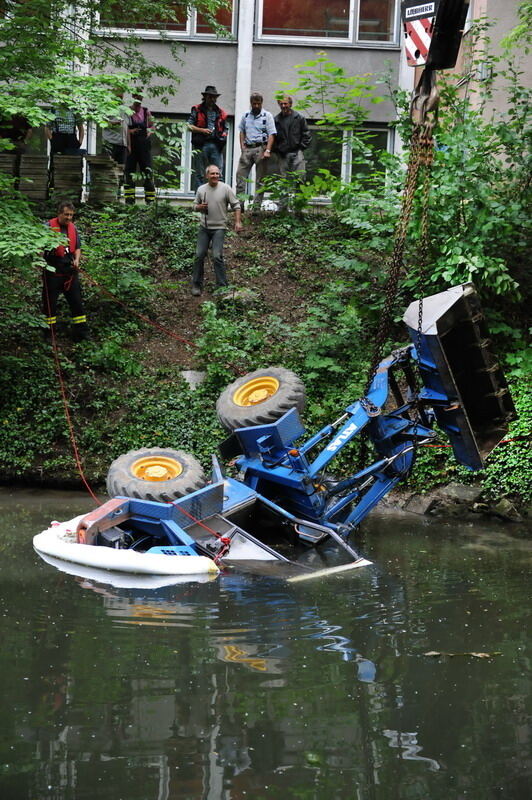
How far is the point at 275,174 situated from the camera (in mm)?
19672

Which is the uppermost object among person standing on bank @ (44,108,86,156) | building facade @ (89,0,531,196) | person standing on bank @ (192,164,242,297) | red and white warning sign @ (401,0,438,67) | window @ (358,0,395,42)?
window @ (358,0,395,42)

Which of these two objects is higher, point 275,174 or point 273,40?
point 273,40

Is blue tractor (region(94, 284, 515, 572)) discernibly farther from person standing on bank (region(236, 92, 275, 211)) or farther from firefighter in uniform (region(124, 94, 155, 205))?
firefighter in uniform (region(124, 94, 155, 205))

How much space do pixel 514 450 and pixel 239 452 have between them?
4039 mm

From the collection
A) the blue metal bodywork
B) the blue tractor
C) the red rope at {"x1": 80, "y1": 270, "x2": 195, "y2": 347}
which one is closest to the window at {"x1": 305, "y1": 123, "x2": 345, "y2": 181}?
the red rope at {"x1": 80, "y1": 270, "x2": 195, "y2": 347}

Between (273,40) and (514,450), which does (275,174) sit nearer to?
(273,40)

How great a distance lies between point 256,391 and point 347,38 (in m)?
16.4

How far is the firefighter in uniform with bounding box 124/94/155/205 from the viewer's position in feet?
64.1

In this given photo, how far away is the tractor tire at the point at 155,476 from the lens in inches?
381

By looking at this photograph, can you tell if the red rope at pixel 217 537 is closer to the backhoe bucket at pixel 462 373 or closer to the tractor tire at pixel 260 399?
the tractor tire at pixel 260 399

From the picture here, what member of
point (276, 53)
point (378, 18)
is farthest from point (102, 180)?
point (378, 18)

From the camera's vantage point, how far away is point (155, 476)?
10117mm

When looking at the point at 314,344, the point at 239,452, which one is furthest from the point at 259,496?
the point at 314,344

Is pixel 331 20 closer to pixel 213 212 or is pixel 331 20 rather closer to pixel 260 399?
pixel 213 212
